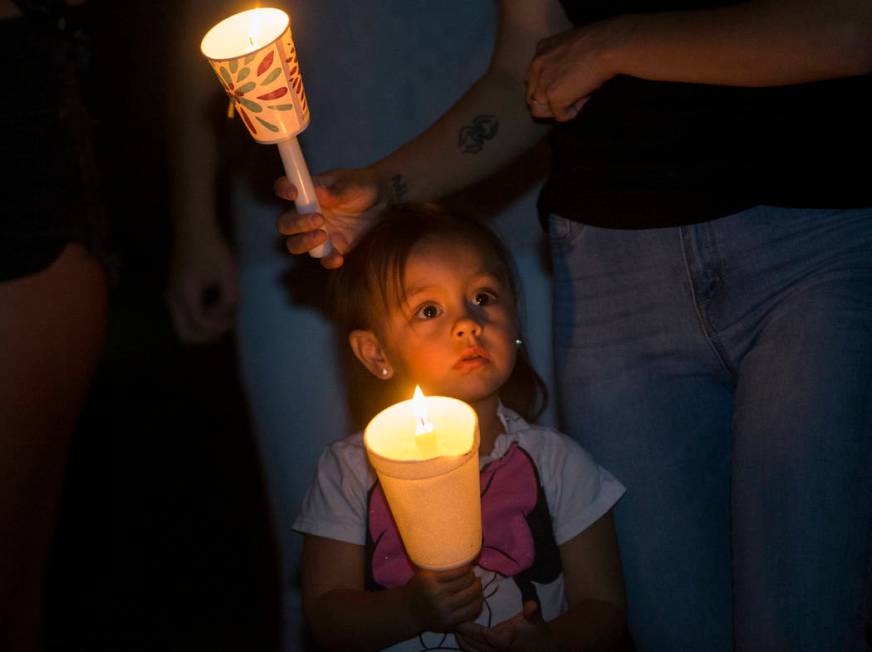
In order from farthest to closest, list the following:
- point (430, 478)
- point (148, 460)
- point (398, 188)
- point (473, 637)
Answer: point (148, 460) < point (398, 188) < point (473, 637) < point (430, 478)

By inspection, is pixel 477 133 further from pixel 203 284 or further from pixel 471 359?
pixel 203 284

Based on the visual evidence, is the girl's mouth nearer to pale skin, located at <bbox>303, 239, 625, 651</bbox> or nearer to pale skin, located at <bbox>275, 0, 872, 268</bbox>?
pale skin, located at <bbox>303, 239, 625, 651</bbox>

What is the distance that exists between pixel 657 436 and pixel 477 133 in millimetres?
717

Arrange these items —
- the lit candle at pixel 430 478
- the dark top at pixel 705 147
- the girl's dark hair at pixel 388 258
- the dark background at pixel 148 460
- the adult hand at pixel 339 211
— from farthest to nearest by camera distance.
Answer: the dark background at pixel 148 460
the girl's dark hair at pixel 388 258
the adult hand at pixel 339 211
the dark top at pixel 705 147
the lit candle at pixel 430 478

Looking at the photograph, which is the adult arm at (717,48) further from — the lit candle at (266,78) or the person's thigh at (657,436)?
the lit candle at (266,78)

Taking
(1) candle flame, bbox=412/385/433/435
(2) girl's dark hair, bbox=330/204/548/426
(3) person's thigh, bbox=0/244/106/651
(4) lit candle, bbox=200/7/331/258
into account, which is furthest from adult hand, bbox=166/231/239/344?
(1) candle flame, bbox=412/385/433/435

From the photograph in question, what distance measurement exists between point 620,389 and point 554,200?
37 centimetres

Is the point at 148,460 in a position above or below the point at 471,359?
below

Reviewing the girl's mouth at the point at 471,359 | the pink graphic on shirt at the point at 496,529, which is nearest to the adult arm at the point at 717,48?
the girl's mouth at the point at 471,359

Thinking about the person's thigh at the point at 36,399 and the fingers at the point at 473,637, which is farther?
the person's thigh at the point at 36,399

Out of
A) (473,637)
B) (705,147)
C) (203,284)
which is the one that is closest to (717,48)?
(705,147)

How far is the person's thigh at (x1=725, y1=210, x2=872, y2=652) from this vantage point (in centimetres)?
150

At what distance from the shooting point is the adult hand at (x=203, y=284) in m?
2.58

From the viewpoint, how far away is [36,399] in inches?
77.1
